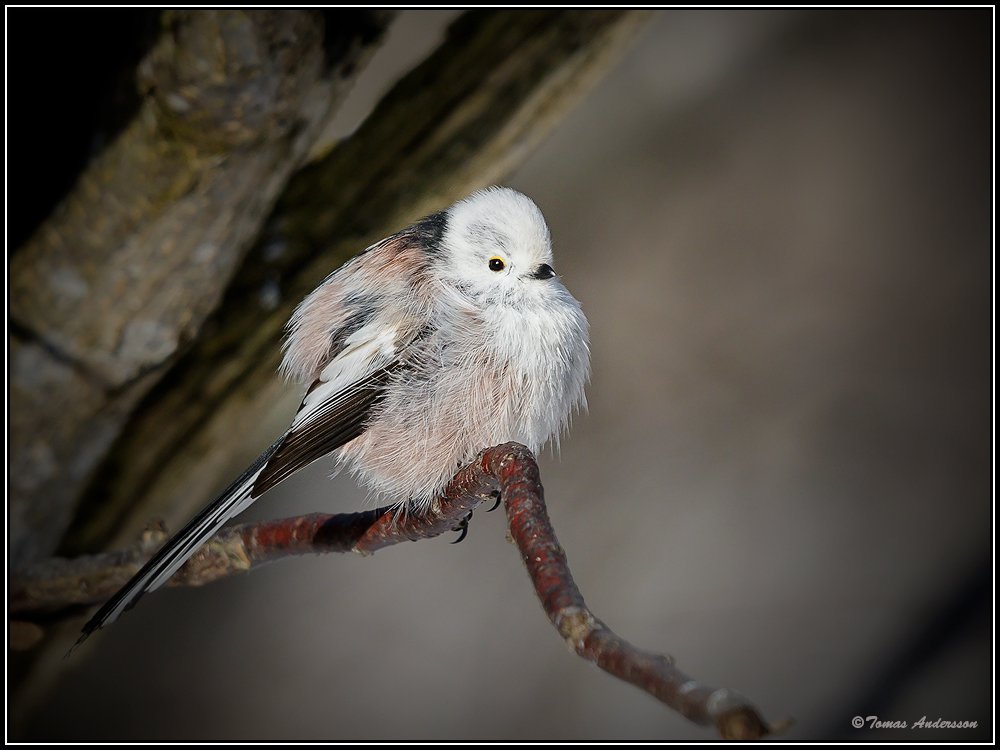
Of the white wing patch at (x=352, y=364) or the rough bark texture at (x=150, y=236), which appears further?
the rough bark texture at (x=150, y=236)

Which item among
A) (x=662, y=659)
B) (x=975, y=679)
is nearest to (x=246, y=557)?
(x=662, y=659)

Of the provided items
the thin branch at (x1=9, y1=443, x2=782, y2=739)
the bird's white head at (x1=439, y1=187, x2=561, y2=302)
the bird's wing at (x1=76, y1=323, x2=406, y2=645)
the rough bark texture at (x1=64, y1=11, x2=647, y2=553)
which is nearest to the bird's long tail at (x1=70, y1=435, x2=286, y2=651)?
the bird's wing at (x1=76, y1=323, x2=406, y2=645)

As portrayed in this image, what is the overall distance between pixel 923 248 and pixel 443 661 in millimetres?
1161

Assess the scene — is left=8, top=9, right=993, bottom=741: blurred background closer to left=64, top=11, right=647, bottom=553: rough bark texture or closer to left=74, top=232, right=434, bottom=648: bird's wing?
left=64, top=11, right=647, bottom=553: rough bark texture

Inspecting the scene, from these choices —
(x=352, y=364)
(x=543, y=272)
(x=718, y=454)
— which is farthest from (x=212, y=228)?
(x=718, y=454)

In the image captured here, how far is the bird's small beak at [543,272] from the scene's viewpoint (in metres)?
0.97

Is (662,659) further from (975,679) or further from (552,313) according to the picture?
(975,679)

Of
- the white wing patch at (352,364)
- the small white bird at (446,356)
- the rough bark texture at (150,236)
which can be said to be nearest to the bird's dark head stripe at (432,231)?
the small white bird at (446,356)

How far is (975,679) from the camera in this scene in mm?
1248

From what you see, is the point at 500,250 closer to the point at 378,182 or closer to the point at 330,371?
the point at 330,371

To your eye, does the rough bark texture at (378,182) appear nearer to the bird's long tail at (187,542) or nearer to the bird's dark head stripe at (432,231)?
the bird's dark head stripe at (432,231)

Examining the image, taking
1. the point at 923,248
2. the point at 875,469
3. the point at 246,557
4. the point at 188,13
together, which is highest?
the point at 188,13

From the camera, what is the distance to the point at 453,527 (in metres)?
0.96

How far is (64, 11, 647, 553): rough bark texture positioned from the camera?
1.30 m
